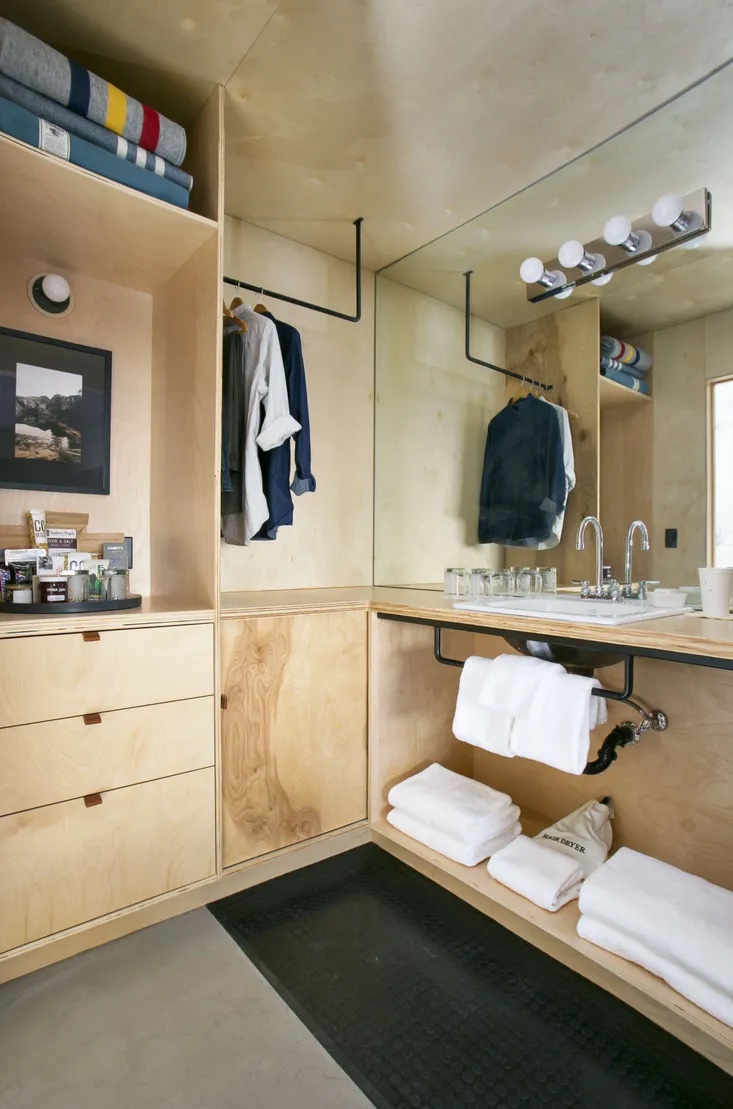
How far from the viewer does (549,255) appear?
2027 millimetres

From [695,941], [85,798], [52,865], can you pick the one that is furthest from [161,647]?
[695,941]

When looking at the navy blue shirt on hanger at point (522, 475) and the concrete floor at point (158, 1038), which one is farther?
the navy blue shirt on hanger at point (522, 475)

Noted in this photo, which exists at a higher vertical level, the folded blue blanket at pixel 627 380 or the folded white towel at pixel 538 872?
the folded blue blanket at pixel 627 380

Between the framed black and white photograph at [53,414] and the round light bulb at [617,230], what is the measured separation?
1.65m

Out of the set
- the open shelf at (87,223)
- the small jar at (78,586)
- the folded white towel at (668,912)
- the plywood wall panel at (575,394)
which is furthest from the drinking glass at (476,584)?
the open shelf at (87,223)

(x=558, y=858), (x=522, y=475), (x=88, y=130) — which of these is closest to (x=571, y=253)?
(x=522, y=475)

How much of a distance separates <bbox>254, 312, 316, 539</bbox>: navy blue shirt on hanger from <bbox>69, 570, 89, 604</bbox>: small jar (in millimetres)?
611

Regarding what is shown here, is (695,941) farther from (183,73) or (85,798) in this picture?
(183,73)

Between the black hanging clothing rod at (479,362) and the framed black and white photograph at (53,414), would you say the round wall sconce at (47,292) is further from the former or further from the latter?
the black hanging clothing rod at (479,362)

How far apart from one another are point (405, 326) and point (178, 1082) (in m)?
2.59

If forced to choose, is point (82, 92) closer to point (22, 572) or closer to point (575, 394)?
point (22, 572)

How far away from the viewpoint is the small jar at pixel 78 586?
158 cm

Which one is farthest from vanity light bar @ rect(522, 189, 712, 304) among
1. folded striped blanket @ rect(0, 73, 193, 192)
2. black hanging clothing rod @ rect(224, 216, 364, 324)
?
folded striped blanket @ rect(0, 73, 193, 192)

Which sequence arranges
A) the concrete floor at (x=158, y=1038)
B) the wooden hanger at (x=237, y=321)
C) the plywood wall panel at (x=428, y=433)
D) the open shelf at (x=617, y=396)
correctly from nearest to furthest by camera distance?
1. the concrete floor at (x=158, y=1038)
2. the open shelf at (x=617, y=396)
3. the wooden hanger at (x=237, y=321)
4. the plywood wall panel at (x=428, y=433)
